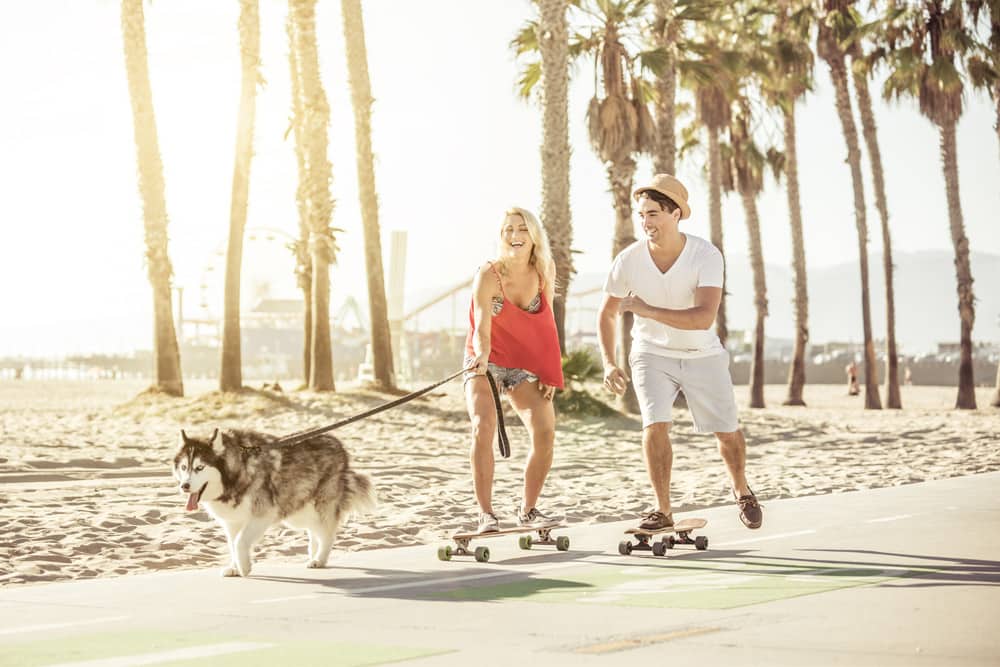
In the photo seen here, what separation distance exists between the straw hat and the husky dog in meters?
2.38

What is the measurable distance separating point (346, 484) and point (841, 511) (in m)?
4.58

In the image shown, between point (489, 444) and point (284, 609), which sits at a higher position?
point (489, 444)

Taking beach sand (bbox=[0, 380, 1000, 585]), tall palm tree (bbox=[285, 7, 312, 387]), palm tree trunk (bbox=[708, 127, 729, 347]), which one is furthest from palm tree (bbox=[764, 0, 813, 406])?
tall palm tree (bbox=[285, 7, 312, 387])

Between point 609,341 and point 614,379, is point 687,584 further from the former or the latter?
point 609,341

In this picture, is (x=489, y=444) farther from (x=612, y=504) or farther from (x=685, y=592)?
(x=612, y=504)

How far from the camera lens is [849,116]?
4019cm

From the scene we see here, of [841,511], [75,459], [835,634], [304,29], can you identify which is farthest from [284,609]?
[304,29]

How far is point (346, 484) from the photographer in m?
8.89

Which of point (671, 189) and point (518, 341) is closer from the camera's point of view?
point (671, 189)

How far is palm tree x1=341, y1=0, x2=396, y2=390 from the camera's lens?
96.8 feet

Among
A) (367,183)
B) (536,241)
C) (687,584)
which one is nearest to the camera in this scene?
(687,584)

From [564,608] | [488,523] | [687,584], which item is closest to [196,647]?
[564,608]

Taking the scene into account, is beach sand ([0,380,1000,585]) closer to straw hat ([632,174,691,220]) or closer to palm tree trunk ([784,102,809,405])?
straw hat ([632,174,691,220])

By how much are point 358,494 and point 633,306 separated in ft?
6.44
